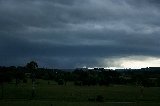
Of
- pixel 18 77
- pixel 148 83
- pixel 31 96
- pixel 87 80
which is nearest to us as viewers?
pixel 31 96

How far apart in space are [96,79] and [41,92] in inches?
2809

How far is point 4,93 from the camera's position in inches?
4783

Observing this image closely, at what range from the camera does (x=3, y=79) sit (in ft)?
446

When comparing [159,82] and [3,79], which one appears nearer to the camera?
[3,79]

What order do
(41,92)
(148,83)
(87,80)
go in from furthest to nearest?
(87,80) < (148,83) < (41,92)

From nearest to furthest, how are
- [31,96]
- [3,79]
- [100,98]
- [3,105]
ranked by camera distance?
[3,105], [100,98], [31,96], [3,79]

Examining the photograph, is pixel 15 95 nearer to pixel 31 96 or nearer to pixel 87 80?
pixel 31 96

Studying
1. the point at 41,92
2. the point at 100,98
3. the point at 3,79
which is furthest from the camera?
the point at 3,79

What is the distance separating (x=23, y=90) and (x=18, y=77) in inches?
1194

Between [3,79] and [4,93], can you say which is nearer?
[4,93]

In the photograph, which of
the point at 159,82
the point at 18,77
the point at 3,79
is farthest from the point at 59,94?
the point at 159,82

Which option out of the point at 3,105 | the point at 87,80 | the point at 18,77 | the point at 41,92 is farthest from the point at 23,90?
the point at 87,80

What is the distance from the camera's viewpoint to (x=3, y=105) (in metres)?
79.2

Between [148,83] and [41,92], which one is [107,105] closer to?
[41,92]
